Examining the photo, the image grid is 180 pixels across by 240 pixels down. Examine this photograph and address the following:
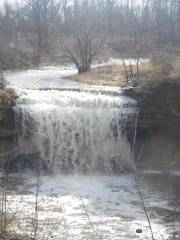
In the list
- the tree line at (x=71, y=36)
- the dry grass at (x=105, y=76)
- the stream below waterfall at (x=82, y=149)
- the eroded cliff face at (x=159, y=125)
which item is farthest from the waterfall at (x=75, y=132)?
the tree line at (x=71, y=36)

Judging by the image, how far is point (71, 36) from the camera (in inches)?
1451

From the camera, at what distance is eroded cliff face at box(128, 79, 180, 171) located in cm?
1595

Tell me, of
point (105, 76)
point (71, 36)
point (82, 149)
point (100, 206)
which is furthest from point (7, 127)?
point (71, 36)

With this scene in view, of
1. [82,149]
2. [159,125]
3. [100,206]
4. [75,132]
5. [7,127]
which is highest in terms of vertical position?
[7,127]

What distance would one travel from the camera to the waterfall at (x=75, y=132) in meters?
15.6

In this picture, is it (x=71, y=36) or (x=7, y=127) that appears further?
Result: (x=71, y=36)

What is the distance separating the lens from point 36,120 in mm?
15680

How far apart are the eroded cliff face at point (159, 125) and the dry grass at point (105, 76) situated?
4141 mm

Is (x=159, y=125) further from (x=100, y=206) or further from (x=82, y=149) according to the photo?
(x=100, y=206)

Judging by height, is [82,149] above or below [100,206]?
above

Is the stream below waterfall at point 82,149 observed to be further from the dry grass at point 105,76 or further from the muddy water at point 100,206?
the dry grass at point 105,76

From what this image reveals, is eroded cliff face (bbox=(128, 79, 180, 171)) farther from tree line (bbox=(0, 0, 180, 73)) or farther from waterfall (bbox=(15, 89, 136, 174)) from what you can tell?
tree line (bbox=(0, 0, 180, 73))

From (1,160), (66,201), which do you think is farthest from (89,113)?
(66,201)

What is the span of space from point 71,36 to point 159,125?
861 inches
